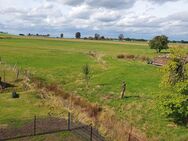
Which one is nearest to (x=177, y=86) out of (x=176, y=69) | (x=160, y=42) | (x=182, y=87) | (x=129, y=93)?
(x=182, y=87)

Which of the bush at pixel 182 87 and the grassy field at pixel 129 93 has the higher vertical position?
the bush at pixel 182 87

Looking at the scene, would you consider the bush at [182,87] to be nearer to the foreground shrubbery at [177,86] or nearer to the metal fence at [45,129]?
the foreground shrubbery at [177,86]

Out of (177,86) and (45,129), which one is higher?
(177,86)

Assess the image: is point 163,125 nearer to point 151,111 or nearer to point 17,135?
point 151,111

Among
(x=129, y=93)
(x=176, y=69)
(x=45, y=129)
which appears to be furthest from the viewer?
(x=129, y=93)

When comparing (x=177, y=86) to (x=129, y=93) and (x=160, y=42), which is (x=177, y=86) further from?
(x=160, y=42)

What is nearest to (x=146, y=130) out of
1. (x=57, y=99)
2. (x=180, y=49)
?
(x=180, y=49)

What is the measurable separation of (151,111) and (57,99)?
1467 centimetres

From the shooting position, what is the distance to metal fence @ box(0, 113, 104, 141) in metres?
35.2

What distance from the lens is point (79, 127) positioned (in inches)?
1474

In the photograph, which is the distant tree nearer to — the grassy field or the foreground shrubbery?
the grassy field

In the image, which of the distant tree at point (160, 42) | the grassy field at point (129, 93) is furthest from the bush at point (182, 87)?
the distant tree at point (160, 42)

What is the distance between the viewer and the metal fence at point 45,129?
3519cm

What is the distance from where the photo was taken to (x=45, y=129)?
37.0m
